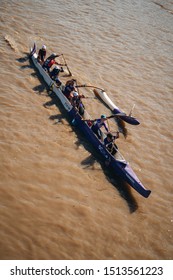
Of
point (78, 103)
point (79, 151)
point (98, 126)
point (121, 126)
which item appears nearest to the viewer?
point (79, 151)

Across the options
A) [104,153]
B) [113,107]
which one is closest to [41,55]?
[113,107]

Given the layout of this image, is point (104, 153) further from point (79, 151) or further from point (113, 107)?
point (113, 107)

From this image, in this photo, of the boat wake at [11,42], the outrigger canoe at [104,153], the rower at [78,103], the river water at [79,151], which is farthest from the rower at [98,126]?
the boat wake at [11,42]

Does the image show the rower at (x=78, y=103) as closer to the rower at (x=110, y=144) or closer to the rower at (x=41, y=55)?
the rower at (x=110, y=144)

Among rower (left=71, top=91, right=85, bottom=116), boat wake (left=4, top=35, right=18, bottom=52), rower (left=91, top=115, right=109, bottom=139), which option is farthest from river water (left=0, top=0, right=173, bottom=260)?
rower (left=71, top=91, right=85, bottom=116)

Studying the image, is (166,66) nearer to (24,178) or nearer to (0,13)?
(0,13)

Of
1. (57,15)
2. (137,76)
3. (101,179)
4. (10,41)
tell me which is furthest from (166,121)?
(57,15)
